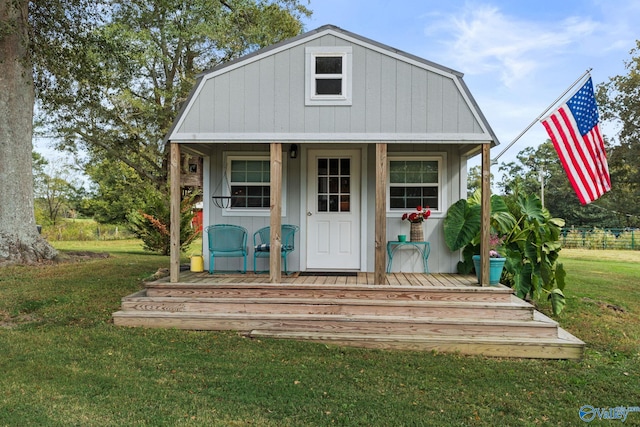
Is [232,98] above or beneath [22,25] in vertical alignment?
beneath

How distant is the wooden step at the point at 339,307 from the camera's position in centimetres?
500

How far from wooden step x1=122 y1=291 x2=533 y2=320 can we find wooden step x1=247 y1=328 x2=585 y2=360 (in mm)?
356

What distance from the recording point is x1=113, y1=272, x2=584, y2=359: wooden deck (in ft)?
15.3

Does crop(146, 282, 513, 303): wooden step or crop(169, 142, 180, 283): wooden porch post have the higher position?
crop(169, 142, 180, 283): wooden porch post

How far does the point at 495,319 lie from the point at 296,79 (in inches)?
146

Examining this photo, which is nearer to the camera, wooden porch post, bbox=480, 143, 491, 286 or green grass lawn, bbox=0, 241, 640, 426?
green grass lawn, bbox=0, 241, 640, 426

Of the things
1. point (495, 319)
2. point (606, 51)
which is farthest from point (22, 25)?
point (606, 51)

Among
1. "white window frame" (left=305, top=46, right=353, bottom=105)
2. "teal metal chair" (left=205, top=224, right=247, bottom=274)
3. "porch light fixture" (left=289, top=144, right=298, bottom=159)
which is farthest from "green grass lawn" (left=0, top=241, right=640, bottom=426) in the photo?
"white window frame" (left=305, top=46, right=353, bottom=105)

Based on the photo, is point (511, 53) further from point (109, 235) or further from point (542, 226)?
point (109, 235)

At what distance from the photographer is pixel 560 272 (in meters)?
6.13

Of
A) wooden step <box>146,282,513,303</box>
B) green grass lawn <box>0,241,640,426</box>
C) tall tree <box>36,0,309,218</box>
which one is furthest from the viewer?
tall tree <box>36,0,309,218</box>

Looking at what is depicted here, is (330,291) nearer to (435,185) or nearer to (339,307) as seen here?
(339,307)

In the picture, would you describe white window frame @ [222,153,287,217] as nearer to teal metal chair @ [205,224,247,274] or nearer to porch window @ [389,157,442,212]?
teal metal chair @ [205,224,247,274]

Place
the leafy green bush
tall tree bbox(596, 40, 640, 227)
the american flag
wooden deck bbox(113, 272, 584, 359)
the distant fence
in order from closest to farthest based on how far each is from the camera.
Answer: wooden deck bbox(113, 272, 584, 359) → the american flag → the leafy green bush → tall tree bbox(596, 40, 640, 227) → the distant fence
